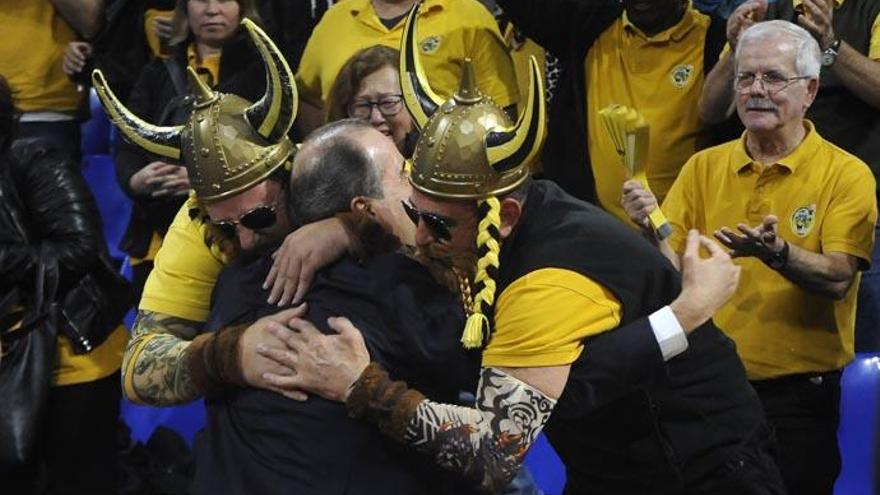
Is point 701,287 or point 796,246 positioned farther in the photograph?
point 796,246

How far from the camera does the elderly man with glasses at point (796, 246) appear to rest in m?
4.90

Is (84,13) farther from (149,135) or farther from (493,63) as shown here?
(149,135)

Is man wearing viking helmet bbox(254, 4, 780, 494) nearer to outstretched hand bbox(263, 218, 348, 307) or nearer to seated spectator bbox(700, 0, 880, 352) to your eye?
Answer: outstretched hand bbox(263, 218, 348, 307)

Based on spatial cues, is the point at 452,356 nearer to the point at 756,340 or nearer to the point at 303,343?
the point at 303,343

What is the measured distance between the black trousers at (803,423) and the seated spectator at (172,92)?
2146 millimetres

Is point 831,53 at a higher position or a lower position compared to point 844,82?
higher

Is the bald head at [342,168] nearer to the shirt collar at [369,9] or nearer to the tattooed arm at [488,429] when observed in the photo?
the tattooed arm at [488,429]

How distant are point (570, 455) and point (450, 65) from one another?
79.2 inches

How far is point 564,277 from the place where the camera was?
3385mm

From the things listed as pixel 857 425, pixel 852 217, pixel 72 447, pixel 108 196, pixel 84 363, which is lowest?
pixel 108 196

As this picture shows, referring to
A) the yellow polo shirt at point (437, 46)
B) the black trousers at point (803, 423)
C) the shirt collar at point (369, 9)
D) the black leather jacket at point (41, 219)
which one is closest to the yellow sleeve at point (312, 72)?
the yellow polo shirt at point (437, 46)

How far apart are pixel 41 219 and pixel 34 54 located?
1552mm

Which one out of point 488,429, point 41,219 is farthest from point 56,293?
point 488,429

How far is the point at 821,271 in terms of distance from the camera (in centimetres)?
477
